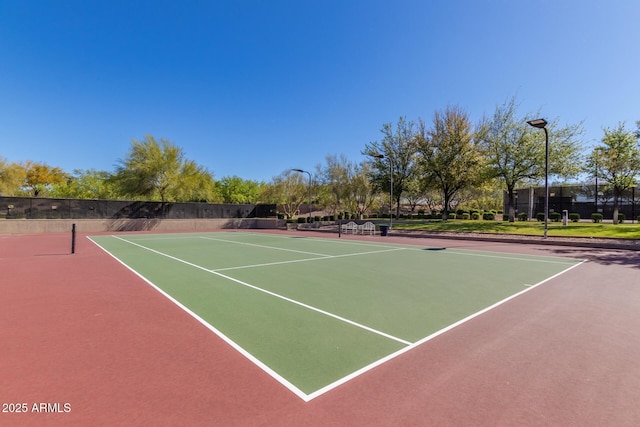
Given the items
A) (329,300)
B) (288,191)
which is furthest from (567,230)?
(288,191)

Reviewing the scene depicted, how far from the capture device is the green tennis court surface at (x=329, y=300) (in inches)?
157

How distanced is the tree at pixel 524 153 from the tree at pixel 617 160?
1.80 metres

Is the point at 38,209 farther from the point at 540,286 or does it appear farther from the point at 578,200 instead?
the point at 578,200

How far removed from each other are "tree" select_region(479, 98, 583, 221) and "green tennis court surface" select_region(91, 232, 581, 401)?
1955 cm

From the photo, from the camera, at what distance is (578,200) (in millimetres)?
40125

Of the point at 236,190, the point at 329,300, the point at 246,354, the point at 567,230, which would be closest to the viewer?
the point at 246,354

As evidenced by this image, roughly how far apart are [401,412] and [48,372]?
3934mm

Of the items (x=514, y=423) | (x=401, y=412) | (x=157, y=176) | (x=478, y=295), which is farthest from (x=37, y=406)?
(x=157, y=176)

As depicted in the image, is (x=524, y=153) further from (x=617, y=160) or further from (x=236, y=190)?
(x=236, y=190)

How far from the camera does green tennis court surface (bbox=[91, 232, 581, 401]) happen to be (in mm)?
4000

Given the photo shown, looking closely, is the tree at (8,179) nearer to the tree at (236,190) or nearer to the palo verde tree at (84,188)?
the palo verde tree at (84,188)

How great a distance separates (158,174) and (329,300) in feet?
120

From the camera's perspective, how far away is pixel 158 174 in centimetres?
3697

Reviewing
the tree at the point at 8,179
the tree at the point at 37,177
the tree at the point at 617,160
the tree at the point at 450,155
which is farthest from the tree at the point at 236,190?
the tree at the point at 617,160
